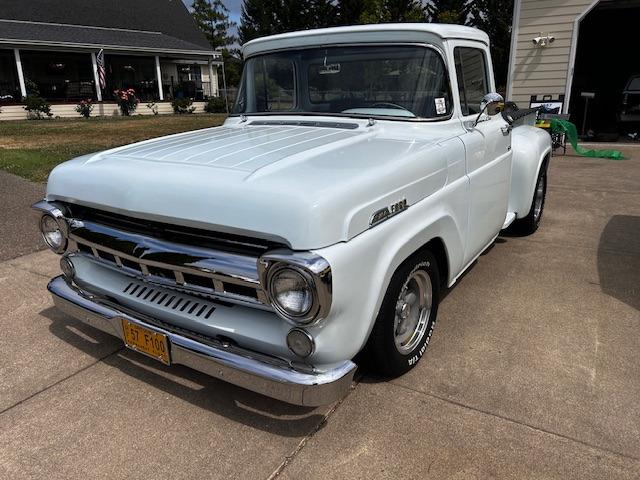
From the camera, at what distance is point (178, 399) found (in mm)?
2652

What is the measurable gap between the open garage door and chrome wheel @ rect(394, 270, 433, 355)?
14.8 metres

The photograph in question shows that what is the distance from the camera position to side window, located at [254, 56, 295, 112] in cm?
360

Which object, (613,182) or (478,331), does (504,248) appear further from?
(613,182)

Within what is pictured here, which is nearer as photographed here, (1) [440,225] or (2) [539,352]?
(1) [440,225]

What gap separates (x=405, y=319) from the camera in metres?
2.79

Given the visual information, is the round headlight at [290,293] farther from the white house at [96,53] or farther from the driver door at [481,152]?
the white house at [96,53]

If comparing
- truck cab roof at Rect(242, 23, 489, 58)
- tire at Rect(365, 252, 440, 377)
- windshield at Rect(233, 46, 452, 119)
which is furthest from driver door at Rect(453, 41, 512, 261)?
tire at Rect(365, 252, 440, 377)

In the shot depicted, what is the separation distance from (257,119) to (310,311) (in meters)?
2.10

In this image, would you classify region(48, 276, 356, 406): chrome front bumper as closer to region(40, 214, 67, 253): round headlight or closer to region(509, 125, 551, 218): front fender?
region(40, 214, 67, 253): round headlight

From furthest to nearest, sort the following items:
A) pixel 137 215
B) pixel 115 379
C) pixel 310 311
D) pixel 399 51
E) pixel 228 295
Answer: pixel 399 51
pixel 115 379
pixel 137 215
pixel 228 295
pixel 310 311

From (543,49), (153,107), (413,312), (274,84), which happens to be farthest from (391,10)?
(413,312)

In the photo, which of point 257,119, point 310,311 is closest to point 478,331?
point 310,311

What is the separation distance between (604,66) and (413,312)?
60.8ft

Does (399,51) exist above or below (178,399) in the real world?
above
